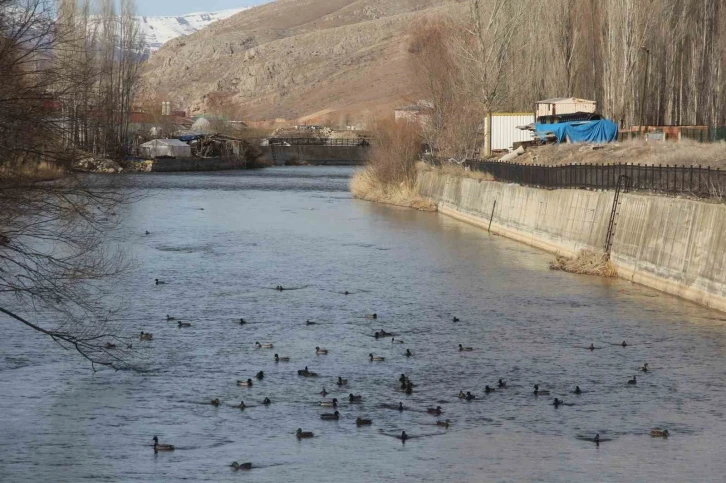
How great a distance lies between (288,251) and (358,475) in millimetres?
27039

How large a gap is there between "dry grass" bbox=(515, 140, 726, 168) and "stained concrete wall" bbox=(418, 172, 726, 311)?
12.2ft

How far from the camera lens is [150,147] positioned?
365 feet

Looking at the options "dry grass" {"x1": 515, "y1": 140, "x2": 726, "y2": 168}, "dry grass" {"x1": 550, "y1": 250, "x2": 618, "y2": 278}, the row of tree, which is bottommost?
"dry grass" {"x1": 550, "y1": 250, "x2": 618, "y2": 278}

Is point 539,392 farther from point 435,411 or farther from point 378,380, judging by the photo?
point 378,380

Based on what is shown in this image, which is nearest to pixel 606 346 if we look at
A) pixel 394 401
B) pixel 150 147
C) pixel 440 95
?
pixel 394 401

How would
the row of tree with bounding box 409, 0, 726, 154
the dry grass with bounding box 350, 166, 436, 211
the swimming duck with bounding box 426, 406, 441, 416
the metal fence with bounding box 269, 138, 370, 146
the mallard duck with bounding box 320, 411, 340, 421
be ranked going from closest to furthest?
the mallard duck with bounding box 320, 411, 340, 421 < the swimming duck with bounding box 426, 406, 441, 416 < the row of tree with bounding box 409, 0, 726, 154 < the dry grass with bounding box 350, 166, 436, 211 < the metal fence with bounding box 269, 138, 370, 146

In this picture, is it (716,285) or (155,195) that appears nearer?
(716,285)

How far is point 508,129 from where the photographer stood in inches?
2657

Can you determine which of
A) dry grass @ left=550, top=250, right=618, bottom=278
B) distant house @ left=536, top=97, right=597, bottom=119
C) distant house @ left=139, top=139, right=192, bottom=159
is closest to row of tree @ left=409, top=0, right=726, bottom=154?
distant house @ left=536, top=97, right=597, bottom=119

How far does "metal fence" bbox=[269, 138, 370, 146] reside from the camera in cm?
14052

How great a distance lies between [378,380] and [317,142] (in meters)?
123

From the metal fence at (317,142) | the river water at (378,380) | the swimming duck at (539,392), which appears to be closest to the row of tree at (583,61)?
the river water at (378,380)

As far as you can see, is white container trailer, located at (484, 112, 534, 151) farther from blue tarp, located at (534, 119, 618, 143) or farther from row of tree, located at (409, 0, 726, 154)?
blue tarp, located at (534, 119, 618, 143)

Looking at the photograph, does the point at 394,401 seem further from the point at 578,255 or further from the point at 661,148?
the point at 661,148
